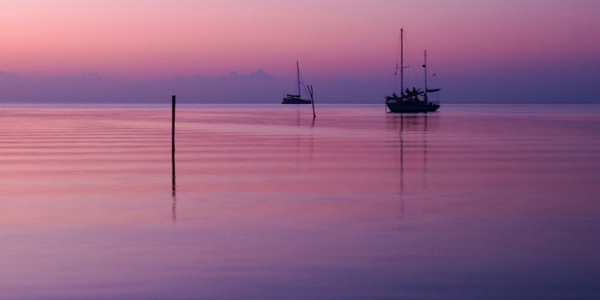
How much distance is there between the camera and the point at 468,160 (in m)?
32.9

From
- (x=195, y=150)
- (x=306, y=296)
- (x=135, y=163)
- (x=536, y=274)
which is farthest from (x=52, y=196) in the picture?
(x=195, y=150)

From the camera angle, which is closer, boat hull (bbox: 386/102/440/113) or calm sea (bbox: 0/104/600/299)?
calm sea (bbox: 0/104/600/299)

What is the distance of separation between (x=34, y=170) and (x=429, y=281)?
20.0 m

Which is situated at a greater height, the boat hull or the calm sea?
the boat hull

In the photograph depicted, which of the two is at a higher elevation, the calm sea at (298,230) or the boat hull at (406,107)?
the boat hull at (406,107)

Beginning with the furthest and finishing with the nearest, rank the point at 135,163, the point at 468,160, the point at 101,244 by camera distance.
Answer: the point at 468,160 < the point at 135,163 < the point at 101,244

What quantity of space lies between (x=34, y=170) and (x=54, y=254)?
15429 millimetres

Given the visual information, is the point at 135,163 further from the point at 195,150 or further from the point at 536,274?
the point at 536,274

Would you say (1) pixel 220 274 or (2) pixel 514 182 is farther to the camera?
(2) pixel 514 182

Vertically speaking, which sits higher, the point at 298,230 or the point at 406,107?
the point at 406,107

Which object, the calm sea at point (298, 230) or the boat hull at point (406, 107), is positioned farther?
the boat hull at point (406, 107)

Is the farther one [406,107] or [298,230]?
[406,107]

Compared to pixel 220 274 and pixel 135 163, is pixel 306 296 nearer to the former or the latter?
pixel 220 274

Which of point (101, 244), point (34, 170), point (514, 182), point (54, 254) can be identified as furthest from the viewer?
point (34, 170)
